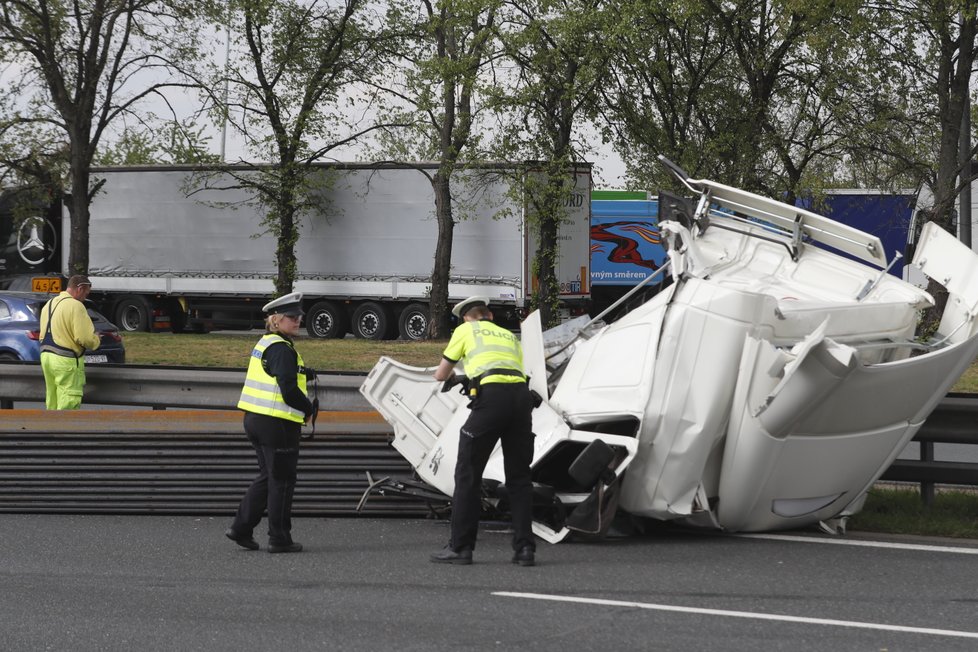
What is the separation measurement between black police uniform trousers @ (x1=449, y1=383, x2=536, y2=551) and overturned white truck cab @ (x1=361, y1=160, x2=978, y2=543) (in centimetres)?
32

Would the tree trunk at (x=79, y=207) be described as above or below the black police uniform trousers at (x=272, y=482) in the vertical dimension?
above

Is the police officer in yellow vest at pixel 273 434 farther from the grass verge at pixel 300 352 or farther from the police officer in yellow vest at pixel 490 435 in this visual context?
the grass verge at pixel 300 352

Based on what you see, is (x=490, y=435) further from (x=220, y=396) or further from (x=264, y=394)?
(x=220, y=396)

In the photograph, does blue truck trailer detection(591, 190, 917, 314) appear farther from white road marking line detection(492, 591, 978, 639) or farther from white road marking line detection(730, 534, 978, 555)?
white road marking line detection(492, 591, 978, 639)

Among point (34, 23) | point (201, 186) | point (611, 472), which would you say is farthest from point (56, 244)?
point (611, 472)

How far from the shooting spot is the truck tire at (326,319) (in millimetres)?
25422

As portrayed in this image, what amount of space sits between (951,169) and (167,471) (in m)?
13.8

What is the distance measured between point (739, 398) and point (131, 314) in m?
22.5

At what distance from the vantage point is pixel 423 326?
2475 centimetres

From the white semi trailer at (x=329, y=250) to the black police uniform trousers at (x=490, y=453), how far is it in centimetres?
1574

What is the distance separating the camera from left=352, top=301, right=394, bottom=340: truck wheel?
987 inches

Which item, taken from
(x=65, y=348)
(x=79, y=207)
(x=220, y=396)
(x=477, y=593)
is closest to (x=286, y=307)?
(x=477, y=593)

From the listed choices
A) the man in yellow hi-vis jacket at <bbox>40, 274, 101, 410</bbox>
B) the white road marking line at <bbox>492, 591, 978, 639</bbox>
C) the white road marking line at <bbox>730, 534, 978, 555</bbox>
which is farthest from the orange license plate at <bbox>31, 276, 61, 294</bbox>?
the white road marking line at <bbox>492, 591, 978, 639</bbox>

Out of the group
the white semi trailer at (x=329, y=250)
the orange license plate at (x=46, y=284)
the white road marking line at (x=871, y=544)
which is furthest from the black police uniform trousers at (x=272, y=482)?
the orange license plate at (x=46, y=284)
